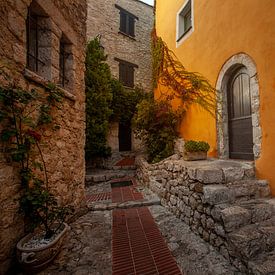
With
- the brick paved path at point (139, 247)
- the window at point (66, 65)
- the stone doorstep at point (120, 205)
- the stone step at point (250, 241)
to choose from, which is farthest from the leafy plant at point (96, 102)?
the stone step at point (250, 241)

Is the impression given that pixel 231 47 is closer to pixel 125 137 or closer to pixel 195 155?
pixel 195 155

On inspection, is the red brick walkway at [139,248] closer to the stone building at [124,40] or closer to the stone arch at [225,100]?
the stone arch at [225,100]

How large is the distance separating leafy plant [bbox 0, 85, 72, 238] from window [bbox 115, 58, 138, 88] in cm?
850

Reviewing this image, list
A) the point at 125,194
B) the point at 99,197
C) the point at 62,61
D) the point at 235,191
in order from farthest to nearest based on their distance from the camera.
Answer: the point at 125,194
the point at 99,197
the point at 62,61
the point at 235,191

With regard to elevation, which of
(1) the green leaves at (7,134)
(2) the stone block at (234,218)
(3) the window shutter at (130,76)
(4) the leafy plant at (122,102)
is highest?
(3) the window shutter at (130,76)

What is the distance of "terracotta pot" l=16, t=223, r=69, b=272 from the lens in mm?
2186

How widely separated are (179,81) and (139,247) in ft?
17.8

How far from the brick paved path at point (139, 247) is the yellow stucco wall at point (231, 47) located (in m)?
2.18

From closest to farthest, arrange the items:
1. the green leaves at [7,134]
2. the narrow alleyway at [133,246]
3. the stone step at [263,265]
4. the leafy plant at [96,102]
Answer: the stone step at [263,265] < the green leaves at [7,134] < the narrow alleyway at [133,246] < the leafy plant at [96,102]

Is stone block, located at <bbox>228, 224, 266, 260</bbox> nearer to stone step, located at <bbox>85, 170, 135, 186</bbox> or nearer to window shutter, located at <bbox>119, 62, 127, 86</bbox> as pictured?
stone step, located at <bbox>85, 170, 135, 186</bbox>

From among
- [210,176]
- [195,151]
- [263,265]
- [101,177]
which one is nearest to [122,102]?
[101,177]

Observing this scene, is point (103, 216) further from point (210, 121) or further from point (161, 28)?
point (161, 28)

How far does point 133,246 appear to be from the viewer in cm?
285

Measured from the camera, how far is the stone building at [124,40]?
10.2 m
